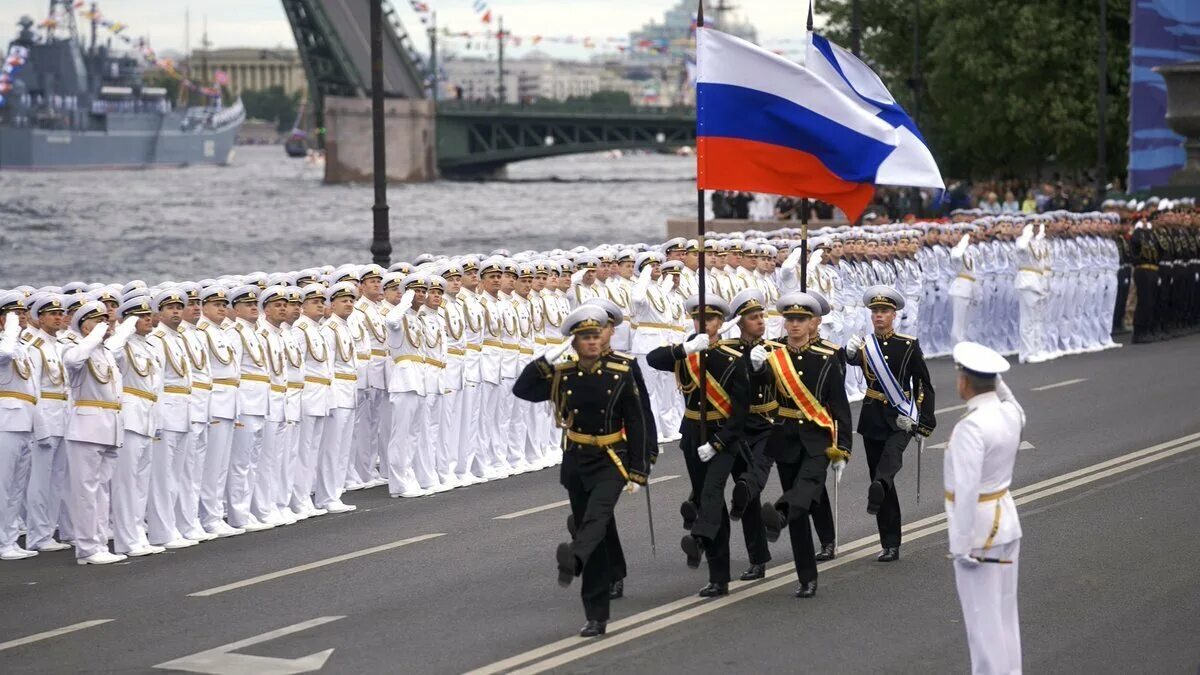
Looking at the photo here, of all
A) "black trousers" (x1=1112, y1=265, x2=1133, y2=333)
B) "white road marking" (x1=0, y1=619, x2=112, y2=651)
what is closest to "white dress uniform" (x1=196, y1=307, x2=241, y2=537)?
"white road marking" (x1=0, y1=619, x2=112, y2=651)

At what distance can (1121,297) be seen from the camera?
106 ft

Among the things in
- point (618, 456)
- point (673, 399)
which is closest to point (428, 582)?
point (618, 456)

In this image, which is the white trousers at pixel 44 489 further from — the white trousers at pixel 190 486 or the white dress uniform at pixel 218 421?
the white dress uniform at pixel 218 421

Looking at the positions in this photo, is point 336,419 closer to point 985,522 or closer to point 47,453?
point 47,453

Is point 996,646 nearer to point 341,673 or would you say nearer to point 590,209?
point 341,673

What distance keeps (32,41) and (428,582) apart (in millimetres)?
147186

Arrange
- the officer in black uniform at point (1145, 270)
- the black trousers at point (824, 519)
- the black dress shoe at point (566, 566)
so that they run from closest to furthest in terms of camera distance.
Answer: the black dress shoe at point (566, 566), the black trousers at point (824, 519), the officer in black uniform at point (1145, 270)

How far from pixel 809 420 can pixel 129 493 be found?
537 centimetres

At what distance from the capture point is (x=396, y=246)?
71375 millimetres

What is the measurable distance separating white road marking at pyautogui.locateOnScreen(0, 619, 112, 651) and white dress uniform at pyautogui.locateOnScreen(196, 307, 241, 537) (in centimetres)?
352

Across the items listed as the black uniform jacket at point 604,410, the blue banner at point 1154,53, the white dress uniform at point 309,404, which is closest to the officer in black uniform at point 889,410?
the black uniform jacket at point 604,410

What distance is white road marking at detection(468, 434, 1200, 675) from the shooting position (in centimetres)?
1063

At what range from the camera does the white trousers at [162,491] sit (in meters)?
15.0

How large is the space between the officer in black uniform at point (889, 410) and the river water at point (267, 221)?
161 feet
